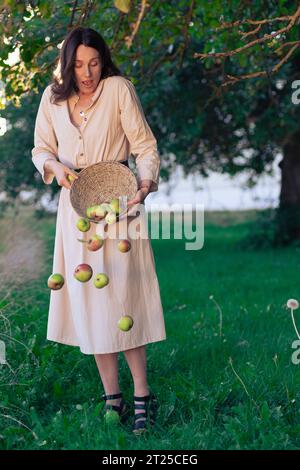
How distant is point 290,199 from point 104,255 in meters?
8.76

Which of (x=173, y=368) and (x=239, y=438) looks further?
(x=173, y=368)

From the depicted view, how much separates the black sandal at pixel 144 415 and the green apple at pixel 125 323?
0.42 meters

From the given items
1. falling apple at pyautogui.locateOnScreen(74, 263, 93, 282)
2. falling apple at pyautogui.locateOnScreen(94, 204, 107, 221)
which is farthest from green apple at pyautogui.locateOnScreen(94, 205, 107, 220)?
falling apple at pyautogui.locateOnScreen(74, 263, 93, 282)

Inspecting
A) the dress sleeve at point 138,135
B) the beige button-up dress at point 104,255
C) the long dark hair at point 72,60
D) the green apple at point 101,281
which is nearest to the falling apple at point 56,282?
the beige button-up dress at point 104,255

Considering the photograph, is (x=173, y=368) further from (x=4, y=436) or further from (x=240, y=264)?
(x=240, y=264)

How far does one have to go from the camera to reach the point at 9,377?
4.46 metres

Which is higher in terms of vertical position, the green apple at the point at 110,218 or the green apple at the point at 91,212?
the green apple at the point at 91,212

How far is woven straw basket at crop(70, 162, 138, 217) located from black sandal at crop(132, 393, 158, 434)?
954 millimetres

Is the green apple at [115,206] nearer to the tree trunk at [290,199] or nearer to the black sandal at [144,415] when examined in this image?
the black sandal at [144,415]

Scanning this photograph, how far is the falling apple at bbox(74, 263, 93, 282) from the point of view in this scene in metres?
3.73

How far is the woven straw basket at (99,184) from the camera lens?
3.81 meters

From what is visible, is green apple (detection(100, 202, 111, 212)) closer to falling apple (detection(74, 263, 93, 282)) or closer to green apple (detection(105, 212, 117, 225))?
green apple (detection(105, 212, 117, 225))
